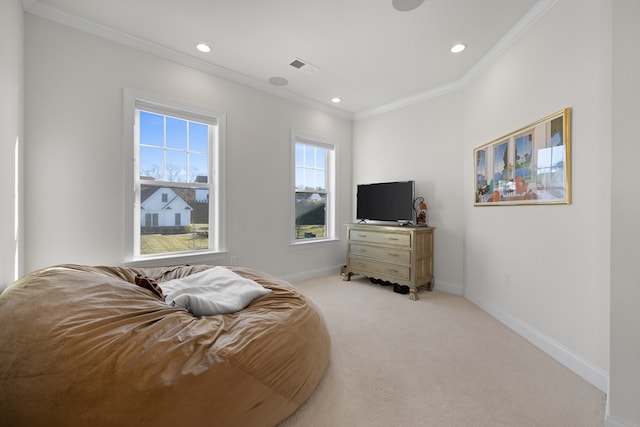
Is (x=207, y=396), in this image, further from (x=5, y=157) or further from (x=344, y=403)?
(x=5, y=157)

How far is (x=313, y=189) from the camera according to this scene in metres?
4.40

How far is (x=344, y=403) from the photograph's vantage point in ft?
4.99

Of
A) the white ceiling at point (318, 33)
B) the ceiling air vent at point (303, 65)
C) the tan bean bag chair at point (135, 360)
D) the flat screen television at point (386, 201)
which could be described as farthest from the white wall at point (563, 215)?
the ceiling air vent at point (303, 65)

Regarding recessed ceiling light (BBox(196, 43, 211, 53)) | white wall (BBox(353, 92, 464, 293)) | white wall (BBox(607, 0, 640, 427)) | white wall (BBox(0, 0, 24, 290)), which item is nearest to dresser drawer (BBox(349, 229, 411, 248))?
white wall (BBox(353, 92, 464, 293))

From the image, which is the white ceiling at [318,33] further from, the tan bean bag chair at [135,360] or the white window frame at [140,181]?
the tan bean bag chair at [135,360]

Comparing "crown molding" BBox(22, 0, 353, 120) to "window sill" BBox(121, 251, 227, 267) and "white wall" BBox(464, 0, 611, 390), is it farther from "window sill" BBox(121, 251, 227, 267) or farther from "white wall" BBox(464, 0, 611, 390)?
"white wall" BBox(464, 0, 611, 390)

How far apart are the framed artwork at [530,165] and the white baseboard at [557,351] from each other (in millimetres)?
1070

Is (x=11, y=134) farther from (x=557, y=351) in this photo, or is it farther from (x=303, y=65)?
(x=557, y=351)

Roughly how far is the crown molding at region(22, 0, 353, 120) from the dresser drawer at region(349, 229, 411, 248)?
2.15 m

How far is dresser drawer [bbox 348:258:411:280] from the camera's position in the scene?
3.48 metres

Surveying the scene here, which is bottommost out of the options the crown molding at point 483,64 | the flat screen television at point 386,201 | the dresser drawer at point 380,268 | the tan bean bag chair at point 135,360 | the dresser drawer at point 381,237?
the dresser drawer at point 380,268

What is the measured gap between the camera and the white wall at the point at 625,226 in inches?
50.3

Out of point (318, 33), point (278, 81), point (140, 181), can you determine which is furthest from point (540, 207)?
point (140, 181)

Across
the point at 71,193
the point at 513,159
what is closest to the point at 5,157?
the point at 71,193
